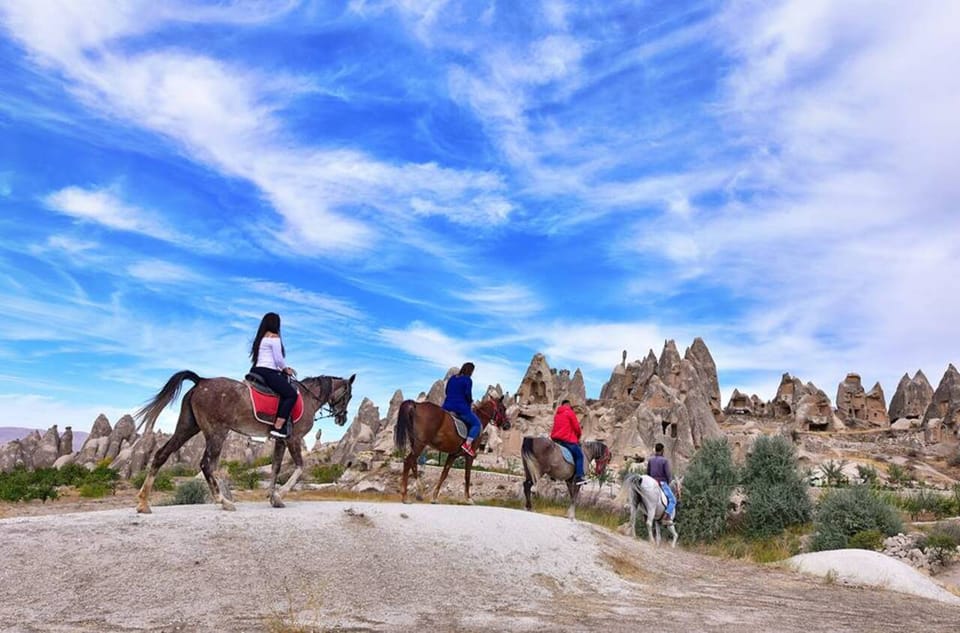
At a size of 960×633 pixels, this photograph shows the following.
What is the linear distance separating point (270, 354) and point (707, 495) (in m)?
13.5

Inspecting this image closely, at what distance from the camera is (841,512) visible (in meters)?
17.5

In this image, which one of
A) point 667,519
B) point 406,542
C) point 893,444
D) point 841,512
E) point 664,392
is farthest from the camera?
point 893,444

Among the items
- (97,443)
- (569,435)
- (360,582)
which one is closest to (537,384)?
(97,443)

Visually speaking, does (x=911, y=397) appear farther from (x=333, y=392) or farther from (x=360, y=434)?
(x=333, y=392)

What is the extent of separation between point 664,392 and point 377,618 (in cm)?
3879

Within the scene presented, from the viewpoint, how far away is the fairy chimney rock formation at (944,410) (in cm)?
5172

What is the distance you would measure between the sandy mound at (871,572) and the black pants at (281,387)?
9899mm

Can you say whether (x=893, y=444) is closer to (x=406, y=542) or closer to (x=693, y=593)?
(x=693, y=593)

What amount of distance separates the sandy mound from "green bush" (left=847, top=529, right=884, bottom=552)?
3253 millimetres

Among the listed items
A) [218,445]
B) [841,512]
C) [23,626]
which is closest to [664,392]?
[841,512]

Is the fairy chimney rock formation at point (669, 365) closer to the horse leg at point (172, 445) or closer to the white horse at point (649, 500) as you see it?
the white horse at point (649, 500)

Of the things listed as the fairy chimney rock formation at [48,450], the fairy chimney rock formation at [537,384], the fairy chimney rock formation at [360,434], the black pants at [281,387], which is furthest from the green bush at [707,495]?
the fairy chimney rock formation at [48,450]

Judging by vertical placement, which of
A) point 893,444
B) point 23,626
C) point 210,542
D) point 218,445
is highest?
point 893,444

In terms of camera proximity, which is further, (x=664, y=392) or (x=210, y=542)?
(x=664, y=392)
